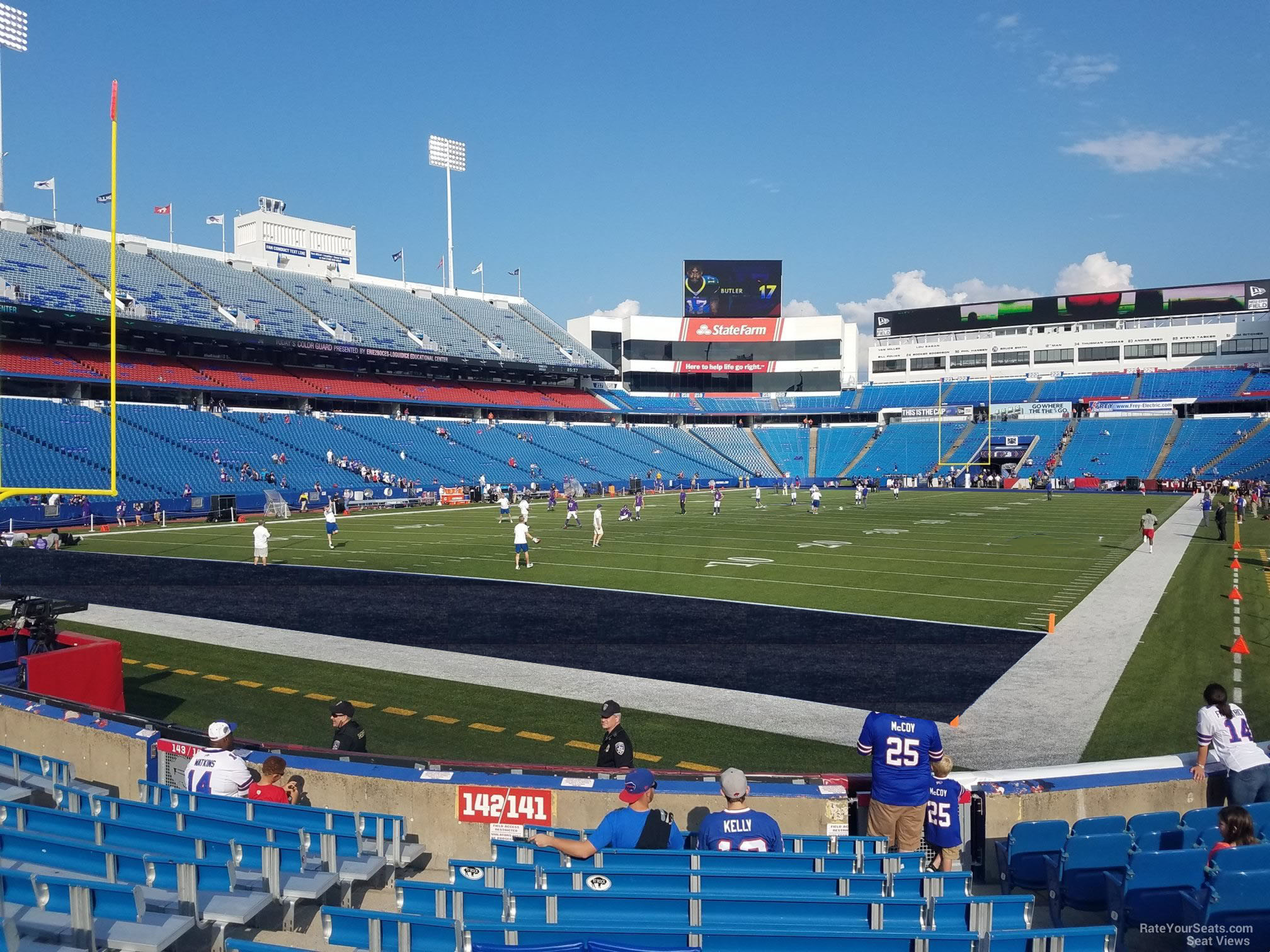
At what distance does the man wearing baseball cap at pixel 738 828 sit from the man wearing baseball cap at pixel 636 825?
0.24m

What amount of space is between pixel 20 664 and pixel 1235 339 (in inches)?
3530

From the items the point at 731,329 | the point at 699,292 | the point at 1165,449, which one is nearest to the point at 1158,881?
the point at 1165,449

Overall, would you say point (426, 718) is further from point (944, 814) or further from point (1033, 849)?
point (1033, 849)

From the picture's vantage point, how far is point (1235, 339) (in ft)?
250

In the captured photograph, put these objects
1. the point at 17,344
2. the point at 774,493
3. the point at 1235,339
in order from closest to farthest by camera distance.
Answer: the point at 17,344 → the point at 774,493 → the point at 1235,339

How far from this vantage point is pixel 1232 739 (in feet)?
21.6

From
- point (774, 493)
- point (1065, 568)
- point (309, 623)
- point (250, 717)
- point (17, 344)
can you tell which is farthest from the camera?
point (774, 493)

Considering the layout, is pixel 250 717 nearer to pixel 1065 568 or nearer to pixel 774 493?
pixel 1065 568

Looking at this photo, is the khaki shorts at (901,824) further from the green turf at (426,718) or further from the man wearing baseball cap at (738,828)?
the green turf at (426,718)

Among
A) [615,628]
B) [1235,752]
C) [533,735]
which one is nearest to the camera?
[1235,752]

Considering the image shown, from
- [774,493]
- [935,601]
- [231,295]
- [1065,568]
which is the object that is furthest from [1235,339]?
[231,295]

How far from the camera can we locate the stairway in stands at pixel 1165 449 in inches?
2530

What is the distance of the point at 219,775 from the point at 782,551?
880 inches

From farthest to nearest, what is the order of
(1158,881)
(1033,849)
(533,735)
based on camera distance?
1. (533,735)
2. (1033,849)
3. (1158,881)
